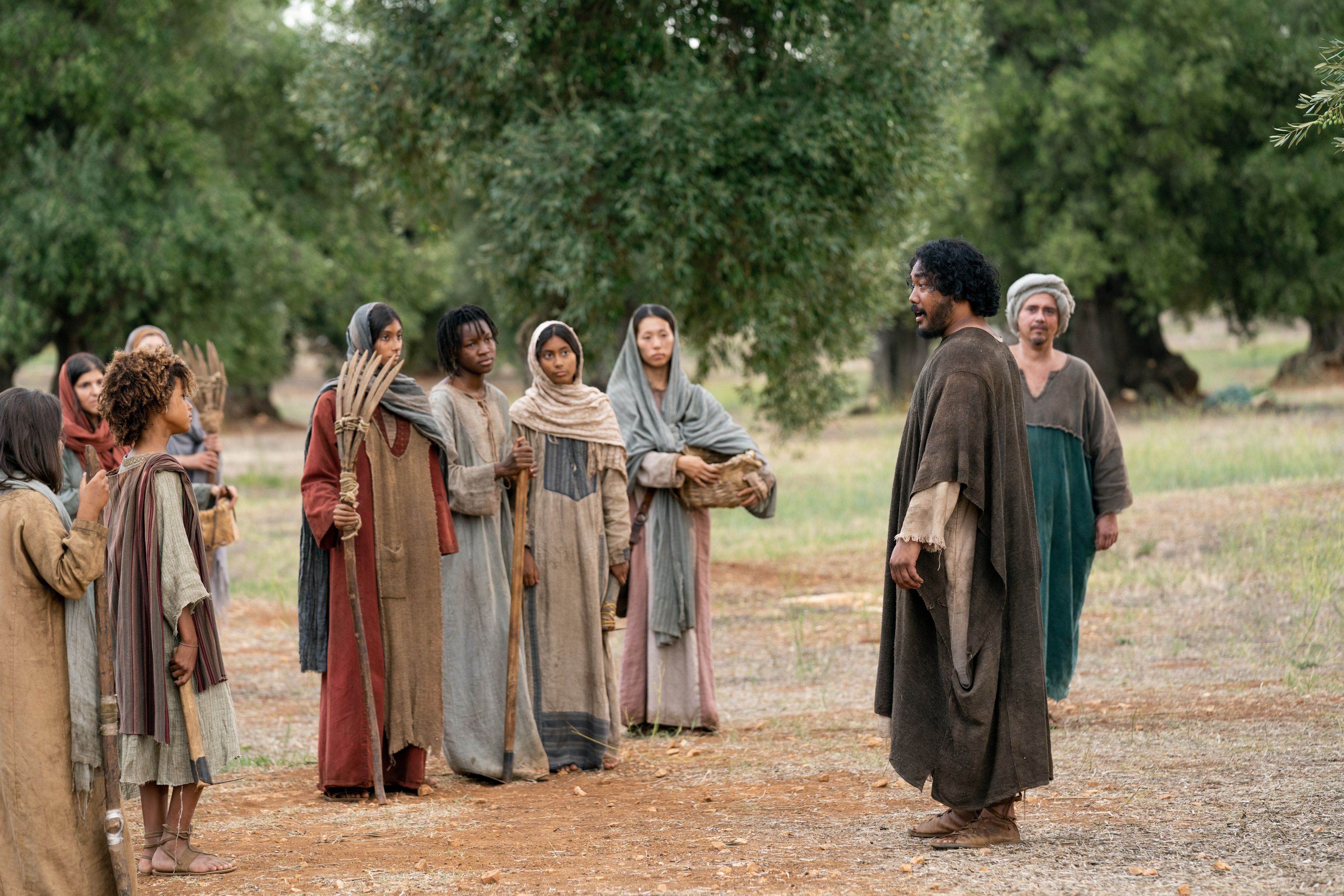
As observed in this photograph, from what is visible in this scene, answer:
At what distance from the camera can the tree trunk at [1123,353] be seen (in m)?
28.6

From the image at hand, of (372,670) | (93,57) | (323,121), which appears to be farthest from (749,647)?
(93,57)

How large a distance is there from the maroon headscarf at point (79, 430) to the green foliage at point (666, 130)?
531cm

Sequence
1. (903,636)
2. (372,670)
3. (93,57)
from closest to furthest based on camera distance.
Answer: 1. (903,636)
2. (372,670)
3. (93,57)

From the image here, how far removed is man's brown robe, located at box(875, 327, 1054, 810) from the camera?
4.57 metres

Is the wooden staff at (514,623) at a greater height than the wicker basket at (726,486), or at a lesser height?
lesser

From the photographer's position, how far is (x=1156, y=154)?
24.6 m

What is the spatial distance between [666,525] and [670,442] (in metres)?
0.43

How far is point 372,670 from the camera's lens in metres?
5.81

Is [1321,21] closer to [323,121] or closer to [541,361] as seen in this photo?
[323,121]

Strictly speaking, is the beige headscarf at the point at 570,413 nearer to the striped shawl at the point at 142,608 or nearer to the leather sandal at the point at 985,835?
the striped shawl at the point at 142,608

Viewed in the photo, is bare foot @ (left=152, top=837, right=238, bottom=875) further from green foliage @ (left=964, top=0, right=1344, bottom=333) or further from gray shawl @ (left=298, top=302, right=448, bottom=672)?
green foliage @ (left=964, top=0, right=1344, bottom=333)

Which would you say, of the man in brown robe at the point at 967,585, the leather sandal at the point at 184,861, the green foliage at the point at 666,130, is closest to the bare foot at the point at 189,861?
the leather sandal at the point at 184,861

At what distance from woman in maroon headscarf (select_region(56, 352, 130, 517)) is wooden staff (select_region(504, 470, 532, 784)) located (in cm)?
225

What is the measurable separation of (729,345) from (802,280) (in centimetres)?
153
